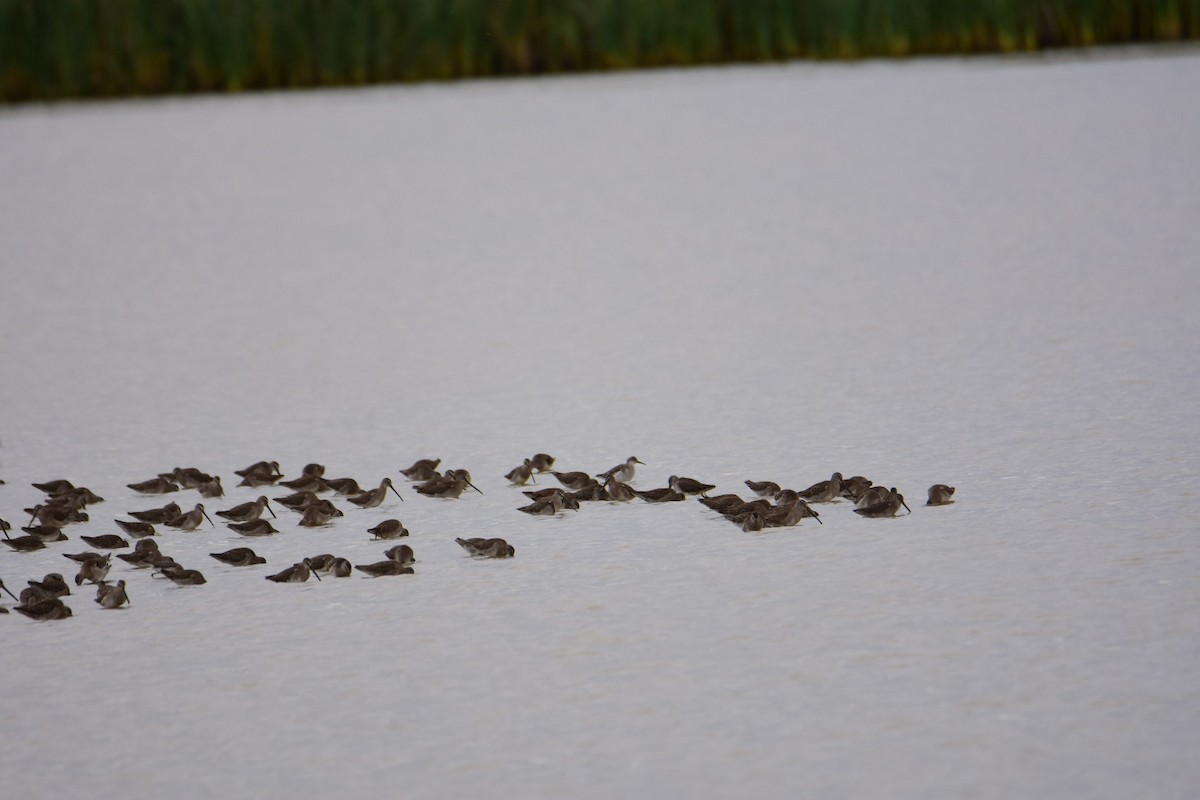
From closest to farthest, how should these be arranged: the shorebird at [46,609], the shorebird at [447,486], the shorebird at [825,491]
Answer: the shorebird at [46,609] → the shorebird at [825,491] → the shorebird at [447,486]

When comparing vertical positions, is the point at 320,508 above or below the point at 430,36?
below

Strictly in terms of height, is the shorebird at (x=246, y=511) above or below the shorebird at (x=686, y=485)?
above

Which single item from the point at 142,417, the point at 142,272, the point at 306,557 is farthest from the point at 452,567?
the point at 142,272

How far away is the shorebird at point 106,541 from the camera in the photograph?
3.31 metres

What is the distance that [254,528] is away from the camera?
3.43 metres

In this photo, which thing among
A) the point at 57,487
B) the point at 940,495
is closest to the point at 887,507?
the point at 940,495

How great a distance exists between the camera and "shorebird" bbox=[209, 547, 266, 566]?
10.5 feet

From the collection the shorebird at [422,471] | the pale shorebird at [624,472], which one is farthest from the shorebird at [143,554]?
the pale shorebird at [624,472]

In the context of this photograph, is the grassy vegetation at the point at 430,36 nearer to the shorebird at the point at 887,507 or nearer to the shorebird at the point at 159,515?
the shorebird at the point at 159,515

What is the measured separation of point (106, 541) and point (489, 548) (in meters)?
0.82

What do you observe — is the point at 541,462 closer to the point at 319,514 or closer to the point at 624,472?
the point at 624,472

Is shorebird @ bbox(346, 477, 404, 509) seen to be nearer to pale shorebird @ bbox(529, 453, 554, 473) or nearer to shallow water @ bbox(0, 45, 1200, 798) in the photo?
shallow water @ bbox(0, 45, 1200, 798)

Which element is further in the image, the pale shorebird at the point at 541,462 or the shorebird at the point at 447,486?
the pale shorebird at the point at 541,462

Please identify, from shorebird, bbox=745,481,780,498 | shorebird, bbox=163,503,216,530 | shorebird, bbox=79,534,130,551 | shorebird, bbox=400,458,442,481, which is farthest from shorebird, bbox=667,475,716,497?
shorebird, bbox=79,534,130,551
